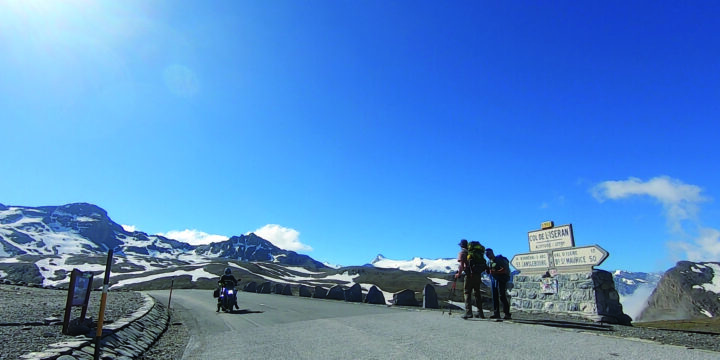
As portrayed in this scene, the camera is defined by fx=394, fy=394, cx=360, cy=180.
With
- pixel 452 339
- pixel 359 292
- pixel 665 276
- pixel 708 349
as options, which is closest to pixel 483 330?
pixel 452 339

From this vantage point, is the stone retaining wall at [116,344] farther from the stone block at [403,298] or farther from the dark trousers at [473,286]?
the stone block at [403,298]

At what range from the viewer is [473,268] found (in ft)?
41.5

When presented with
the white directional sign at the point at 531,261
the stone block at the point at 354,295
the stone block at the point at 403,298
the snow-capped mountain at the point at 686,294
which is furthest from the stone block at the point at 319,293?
the snow-capped mountain at the point at 686,294

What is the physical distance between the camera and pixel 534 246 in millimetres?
15508

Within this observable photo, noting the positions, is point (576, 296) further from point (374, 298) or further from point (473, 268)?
point (374, 298)

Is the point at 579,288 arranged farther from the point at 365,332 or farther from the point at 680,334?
the point at 365,332

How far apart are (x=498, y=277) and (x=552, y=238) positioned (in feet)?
12.0

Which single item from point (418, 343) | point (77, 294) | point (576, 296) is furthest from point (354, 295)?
point (77, 294)

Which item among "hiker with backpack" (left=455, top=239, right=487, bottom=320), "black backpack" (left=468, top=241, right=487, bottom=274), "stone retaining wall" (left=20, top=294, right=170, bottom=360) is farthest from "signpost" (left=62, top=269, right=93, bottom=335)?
"black backpack" (left=468, top=241, right=487, bottom=274)

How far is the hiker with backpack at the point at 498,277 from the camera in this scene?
12250 mm

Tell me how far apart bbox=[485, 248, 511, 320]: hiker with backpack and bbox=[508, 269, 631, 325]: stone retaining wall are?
2537 mm

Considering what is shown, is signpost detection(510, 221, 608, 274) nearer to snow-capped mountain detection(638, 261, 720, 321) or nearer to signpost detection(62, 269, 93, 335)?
signpost detection(62, 269, 93, 335)

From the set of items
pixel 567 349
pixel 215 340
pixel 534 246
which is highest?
pixel 534 246

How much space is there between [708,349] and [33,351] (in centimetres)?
1120
